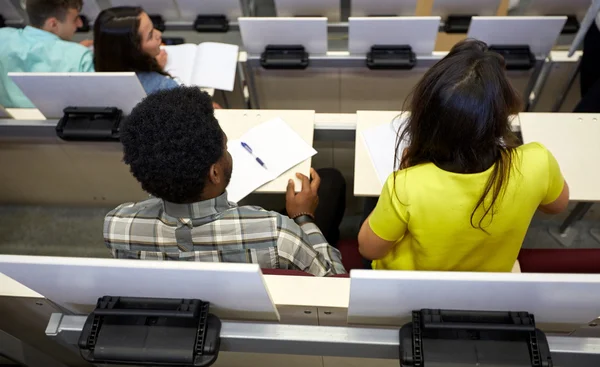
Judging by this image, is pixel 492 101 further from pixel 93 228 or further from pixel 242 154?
pixel 93 228

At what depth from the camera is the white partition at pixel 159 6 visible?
108 inches

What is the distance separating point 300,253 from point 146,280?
41 centimetres

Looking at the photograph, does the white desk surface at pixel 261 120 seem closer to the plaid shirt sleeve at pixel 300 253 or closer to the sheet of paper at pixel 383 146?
the sheet of paper at pixel 383 146

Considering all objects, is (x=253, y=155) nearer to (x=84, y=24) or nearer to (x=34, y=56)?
(x=34, y=56)

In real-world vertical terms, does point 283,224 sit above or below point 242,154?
above

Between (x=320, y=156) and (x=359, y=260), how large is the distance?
0.60 metres

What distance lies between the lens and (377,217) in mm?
1051

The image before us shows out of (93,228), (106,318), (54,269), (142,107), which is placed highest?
(142,107)

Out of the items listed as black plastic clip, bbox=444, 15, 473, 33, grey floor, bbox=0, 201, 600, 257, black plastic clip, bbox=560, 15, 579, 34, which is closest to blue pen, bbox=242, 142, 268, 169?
grey floor, bbox=0, 201, 600, 257

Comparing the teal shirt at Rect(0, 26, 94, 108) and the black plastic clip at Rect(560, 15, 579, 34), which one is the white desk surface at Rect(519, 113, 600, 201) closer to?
the black plastic clip at Rect(560, 15, 579, 34)

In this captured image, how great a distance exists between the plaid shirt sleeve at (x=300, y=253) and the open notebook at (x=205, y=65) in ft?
3.29

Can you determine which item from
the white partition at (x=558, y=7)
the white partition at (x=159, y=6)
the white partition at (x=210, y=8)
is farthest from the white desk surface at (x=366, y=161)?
the white partition at (x=159, y=6)

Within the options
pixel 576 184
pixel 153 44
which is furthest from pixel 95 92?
pixel 576 184

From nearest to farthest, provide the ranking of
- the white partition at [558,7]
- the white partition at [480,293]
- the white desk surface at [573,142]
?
the white partition at [480,293] → the white desk surface at [573,142] → the white partition at [558,7]
